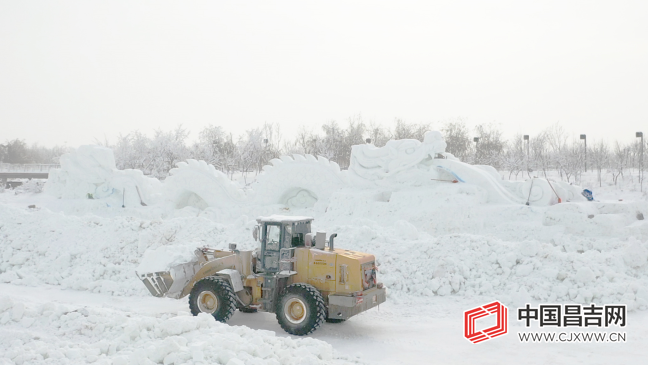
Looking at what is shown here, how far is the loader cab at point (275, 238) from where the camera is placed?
6.68 m

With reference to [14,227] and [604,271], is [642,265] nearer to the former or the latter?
[604,271]

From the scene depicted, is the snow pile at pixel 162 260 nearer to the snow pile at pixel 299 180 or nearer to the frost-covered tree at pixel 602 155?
the snow pile at pixel 299 180

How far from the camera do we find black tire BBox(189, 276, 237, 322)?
657cm

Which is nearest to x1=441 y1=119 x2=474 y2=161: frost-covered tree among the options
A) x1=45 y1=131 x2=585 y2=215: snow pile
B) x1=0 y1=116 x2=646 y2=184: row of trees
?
x1=0 y1=116 x2=646 y2=184: row of trees

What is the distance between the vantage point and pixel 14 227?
10969 millimetres

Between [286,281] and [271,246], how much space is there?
47 cm

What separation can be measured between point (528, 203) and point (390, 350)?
9.06m

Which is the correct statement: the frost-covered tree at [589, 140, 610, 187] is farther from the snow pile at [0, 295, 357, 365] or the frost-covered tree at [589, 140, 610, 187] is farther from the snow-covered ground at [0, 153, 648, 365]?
the snow pile at [0, 295, 357, 365]

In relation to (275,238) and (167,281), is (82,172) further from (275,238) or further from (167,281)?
(275,238)

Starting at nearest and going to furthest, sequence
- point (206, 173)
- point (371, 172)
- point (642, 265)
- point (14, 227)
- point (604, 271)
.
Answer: point (604, 271), point (642, 265), point (14, 227), point (371, 172), point (206, 173)

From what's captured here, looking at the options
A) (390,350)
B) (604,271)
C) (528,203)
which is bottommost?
(390,350)

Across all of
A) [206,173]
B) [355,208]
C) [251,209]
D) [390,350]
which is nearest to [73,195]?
[206,173]

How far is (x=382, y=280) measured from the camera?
824cm

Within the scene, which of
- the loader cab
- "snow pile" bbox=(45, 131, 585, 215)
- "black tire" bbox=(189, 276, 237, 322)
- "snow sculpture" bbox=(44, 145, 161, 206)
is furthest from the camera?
"snow sculpture" bbox=(44, 145, 161, 206)
